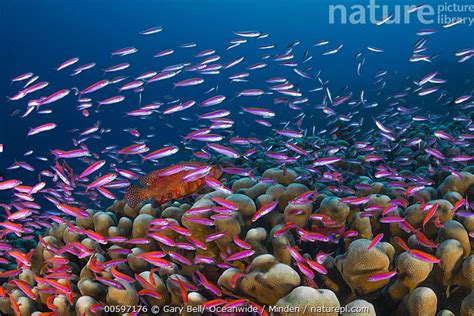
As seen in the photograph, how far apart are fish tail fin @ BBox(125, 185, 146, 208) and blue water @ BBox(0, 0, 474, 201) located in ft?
68.3

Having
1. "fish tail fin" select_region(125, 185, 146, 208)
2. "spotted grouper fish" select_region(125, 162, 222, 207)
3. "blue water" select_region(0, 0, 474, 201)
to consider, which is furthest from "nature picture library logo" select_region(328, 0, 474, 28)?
"fish tail fin" select_region(125, 185, 146, 208)

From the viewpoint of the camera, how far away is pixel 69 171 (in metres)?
5.61

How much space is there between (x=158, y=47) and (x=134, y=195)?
94.2m

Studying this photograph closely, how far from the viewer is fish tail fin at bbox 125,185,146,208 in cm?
388

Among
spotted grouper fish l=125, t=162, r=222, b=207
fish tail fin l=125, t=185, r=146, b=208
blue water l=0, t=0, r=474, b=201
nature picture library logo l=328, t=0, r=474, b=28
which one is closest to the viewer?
spotted grouper fish l=125, t=162, r=222, b=207

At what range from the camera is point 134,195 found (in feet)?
12.9

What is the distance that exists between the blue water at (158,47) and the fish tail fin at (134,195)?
20.8 metres

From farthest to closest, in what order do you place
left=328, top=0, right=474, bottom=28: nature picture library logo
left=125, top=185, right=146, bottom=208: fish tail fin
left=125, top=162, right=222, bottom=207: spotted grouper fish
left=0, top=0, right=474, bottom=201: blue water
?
left=0, top=0, right=474, bottom=201: blue water
left=328, top=0, right=474, bottom=28: nature picture library logo
left=125, top=185, right=146, bottom=208: fish tail fin
left=125, top=162, right=222, bottom=207: spotted grouper fish

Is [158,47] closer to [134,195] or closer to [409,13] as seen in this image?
[409,13]

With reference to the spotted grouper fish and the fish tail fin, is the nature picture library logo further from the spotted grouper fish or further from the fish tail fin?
the fish tail fin

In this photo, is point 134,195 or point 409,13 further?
point 409,13

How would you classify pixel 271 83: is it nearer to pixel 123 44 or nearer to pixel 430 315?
pixel 430 315

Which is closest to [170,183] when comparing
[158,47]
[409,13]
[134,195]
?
[134,195]

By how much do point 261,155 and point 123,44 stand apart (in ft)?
278
